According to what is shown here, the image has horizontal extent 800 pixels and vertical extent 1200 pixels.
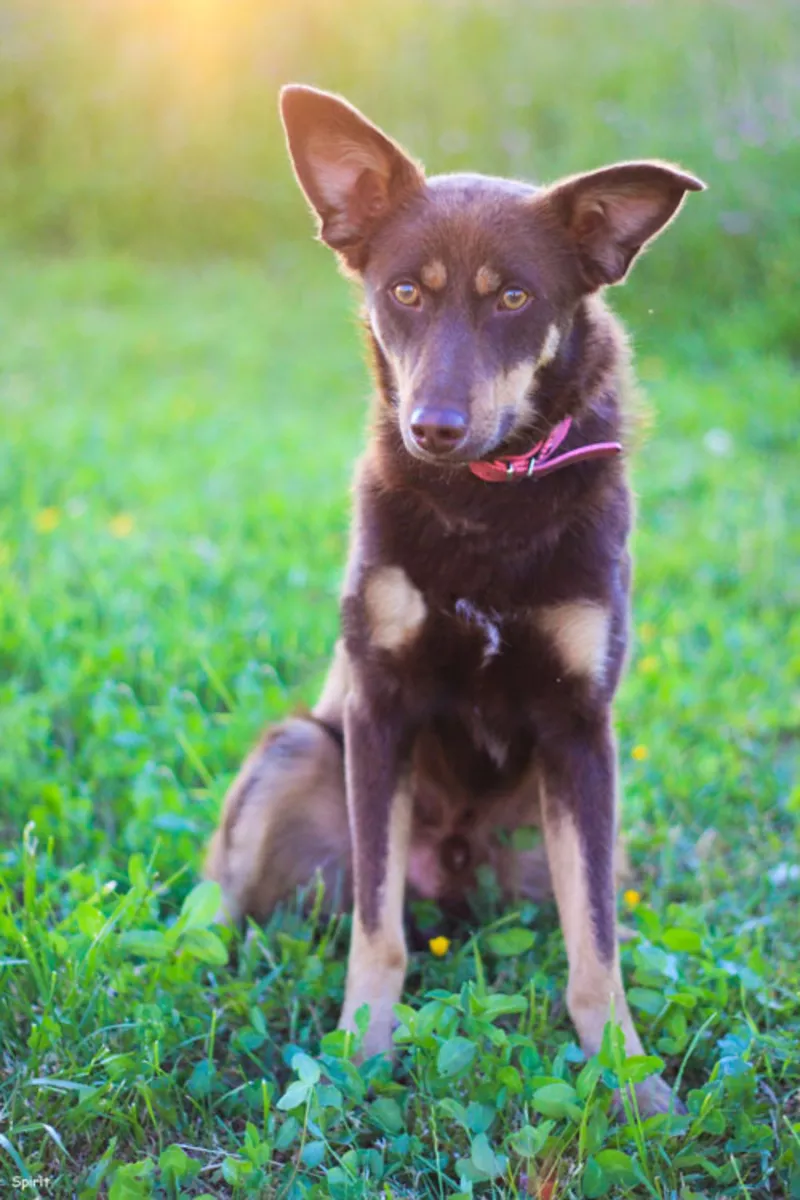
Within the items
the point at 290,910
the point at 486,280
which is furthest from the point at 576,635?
the point at 290,910

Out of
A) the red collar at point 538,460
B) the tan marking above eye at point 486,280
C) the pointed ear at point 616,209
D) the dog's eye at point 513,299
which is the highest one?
the pointed ear at point 616,209

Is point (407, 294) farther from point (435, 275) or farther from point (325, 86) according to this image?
point (325, 86)

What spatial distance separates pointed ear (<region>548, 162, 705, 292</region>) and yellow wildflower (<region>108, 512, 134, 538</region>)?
292 centimetres

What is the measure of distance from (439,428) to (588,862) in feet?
2.91

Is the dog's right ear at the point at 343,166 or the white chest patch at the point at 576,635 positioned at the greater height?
the dog's right ear at the point at 343,166

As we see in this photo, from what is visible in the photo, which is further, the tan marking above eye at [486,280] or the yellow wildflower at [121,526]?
the yellow wildflower at [121,526]

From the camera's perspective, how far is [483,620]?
2350 mm

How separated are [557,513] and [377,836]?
2.38ft

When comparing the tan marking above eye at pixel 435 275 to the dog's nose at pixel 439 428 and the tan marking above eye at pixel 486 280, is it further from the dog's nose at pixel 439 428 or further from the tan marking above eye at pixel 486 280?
the dog's nose at pixel 439 428

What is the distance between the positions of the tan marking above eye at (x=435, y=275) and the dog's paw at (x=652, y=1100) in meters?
1.53

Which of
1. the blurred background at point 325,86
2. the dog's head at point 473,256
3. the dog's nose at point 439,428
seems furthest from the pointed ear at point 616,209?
the blurred background at point 325,86

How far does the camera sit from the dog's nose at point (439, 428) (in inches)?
85.7

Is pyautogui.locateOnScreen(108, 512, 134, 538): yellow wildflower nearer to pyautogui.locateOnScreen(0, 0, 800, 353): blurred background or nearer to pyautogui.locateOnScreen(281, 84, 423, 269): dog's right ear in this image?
pyautogui.locateOnScreen(281, 84, 423, 269): dog's right ear

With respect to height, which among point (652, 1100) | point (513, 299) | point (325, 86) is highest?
point (325, 86)
